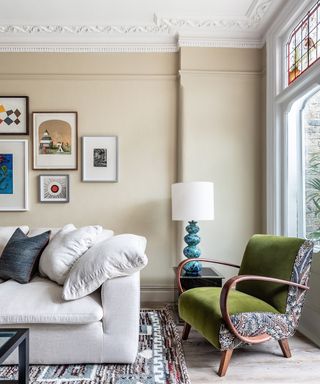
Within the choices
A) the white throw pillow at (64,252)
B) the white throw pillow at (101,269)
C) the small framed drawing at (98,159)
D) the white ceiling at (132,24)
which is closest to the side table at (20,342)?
the white throw pillow at (101,269)

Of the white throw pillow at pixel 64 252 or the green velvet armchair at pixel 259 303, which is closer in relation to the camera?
the green velvet armchair at pixel 259 303

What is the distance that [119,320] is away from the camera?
199 centimetres

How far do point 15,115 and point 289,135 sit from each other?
280 centimetres

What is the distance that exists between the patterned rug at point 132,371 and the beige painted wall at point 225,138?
4.28ft

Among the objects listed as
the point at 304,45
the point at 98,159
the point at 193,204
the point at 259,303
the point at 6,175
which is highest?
the point at 304,45

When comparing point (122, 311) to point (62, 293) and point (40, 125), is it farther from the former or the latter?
point (40, 125)

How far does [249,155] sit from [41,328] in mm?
2503

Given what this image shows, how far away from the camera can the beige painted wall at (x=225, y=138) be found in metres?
3.30

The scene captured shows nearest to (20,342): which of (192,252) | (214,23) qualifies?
(192,252)

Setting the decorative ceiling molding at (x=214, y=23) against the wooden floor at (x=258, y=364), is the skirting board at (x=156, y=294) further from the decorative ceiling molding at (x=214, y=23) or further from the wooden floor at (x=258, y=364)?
the decorative ceiling molding at (x=214, y=23)

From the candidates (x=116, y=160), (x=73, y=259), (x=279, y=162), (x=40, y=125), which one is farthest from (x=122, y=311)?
(x=40, y=125)

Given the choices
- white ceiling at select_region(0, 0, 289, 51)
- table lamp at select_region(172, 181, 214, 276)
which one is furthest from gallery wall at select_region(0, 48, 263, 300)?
table lamp at select_region(172, 181, 214, 276)

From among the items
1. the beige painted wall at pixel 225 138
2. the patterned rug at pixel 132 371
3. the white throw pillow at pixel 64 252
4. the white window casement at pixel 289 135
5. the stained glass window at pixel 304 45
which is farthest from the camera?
the beige painted wall at pixel 225 138

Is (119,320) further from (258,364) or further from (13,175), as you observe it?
(13,175)
